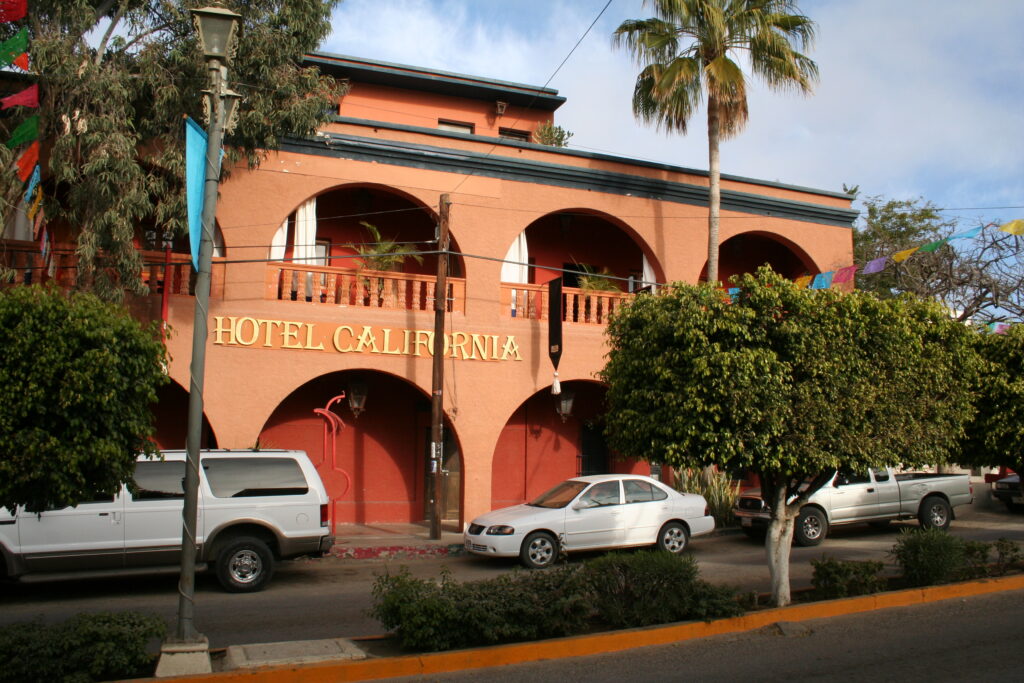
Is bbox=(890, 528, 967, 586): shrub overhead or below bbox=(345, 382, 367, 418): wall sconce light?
below

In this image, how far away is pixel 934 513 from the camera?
16.8m

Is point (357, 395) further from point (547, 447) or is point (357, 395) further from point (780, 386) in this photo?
point (780, 386)

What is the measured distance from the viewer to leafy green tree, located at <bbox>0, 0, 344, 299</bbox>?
12.8 m

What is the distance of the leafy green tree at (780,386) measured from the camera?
8.66 meters

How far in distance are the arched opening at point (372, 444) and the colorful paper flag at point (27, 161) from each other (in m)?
6.74

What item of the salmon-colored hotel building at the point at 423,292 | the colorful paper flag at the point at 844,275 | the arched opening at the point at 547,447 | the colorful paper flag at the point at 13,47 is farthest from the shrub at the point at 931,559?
the colorful paper flag at the point at 13,47

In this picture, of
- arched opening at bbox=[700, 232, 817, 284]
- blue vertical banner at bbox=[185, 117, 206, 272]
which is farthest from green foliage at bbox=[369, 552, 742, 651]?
arched opening at bbox=[700, 232, 817, 284]

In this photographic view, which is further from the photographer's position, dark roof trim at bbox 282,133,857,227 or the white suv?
dark roof trim at bbox 282,133,857,227

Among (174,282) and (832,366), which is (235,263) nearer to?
(174,282)

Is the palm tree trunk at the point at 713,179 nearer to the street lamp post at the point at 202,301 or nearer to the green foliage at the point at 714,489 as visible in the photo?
the green foliage at the point at 714,489

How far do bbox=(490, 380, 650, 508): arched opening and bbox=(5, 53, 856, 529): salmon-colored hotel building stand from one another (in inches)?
1.8

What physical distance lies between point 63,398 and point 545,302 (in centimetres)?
1262

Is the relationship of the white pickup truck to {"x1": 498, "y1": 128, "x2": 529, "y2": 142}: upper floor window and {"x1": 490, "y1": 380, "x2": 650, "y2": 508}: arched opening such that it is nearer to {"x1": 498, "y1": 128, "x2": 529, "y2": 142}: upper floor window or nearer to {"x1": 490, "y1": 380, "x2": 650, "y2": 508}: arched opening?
{"x1": 490, "y1": 380, "x2": 650, "y2": 508}: arched opening

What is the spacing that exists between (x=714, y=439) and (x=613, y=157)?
36.9 ft
